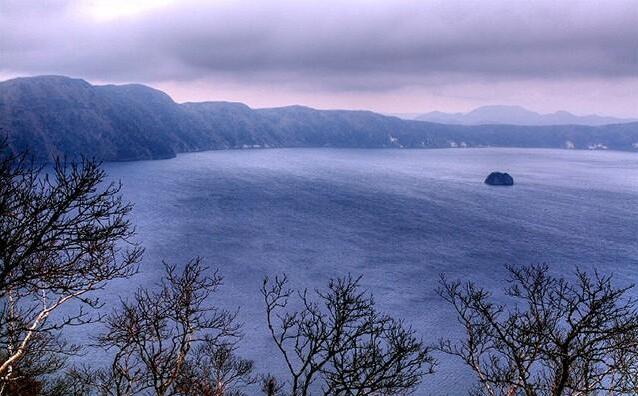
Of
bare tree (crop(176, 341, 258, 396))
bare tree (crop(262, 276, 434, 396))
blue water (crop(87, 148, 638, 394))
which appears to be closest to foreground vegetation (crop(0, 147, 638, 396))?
bare tree (crop(262, 276, 434, 396))

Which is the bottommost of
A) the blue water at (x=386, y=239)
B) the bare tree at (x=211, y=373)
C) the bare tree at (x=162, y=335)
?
the blue water at (x=386, y=239)

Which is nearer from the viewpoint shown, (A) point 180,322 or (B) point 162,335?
(A) point 180,322

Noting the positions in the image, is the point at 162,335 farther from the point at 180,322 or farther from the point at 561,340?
the point at 561,340

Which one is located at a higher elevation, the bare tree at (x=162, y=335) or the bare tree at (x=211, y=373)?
the bare tree at (x=162, y=335)

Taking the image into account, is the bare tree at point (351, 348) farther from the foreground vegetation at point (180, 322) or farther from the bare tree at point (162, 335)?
the bare tree at point (162, 335)

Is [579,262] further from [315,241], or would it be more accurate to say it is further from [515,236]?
[315,241]

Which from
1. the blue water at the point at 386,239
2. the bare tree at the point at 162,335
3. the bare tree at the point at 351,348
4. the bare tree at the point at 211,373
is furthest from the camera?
the blue water at the point at 386,239

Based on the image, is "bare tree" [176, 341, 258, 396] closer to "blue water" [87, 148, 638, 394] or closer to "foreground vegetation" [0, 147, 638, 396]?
"foreground vegetation" [0, 147, 638, 396]

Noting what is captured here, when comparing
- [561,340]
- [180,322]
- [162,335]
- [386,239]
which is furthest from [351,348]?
[386,239]

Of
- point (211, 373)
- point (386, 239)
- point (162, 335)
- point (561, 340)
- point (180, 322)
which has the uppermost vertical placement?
point (180, 322)

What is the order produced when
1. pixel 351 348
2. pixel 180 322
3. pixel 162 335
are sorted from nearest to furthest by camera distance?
pixel 351 348 < pixel 180 322 < pixel 162 335

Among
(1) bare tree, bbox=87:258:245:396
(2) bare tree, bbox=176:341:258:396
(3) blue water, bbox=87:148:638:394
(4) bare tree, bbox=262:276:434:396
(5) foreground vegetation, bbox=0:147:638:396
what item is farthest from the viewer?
(3) blue water, bbox=87:148:638:394

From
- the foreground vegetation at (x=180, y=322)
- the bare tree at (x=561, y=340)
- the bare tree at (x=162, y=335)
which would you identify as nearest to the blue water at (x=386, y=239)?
the bare tree at (x=162, y=335)
